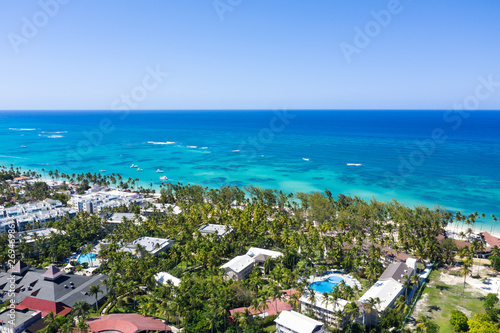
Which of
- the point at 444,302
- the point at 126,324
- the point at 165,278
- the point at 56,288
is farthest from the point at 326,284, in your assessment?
the point at 56,288

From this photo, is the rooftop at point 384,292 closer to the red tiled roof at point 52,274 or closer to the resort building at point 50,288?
the resort building at point 50,288

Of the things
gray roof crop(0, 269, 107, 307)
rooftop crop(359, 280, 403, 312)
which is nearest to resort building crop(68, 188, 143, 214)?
gray roof crop(0, 269, 107, 307)

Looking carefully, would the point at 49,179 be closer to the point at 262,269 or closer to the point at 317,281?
the point at 262,269

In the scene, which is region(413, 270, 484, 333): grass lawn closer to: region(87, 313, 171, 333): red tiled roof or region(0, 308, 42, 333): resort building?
region(87, 313, 171, 333): red tiled roof

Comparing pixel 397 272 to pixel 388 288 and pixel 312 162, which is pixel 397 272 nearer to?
pixel 388 288

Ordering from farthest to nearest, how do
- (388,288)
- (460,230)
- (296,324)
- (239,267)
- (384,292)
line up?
(460,230) < (239,267) < (388,288) < (384,292) < (296,324)

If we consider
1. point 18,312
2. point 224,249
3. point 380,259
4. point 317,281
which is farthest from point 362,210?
point 18,312
